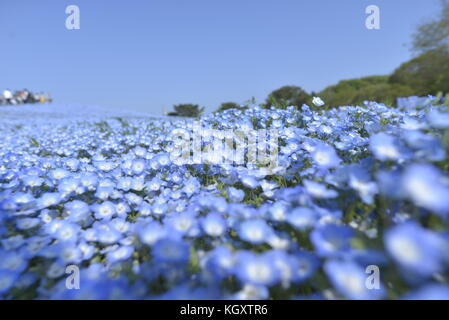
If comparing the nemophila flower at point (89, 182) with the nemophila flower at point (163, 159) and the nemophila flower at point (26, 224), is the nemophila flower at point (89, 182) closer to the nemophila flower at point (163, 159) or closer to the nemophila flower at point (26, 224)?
the nemophila flower at point (26, 224)

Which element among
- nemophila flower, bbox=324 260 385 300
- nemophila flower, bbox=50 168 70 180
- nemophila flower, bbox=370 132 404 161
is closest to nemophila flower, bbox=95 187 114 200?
nemophila flower, bbox=50 168 70 180

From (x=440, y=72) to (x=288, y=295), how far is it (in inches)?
834

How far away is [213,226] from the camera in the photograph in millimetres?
1185

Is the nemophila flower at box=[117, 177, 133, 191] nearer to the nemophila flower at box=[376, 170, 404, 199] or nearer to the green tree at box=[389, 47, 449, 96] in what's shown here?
the nemophila flower at box=[376, 170, 404, 199]

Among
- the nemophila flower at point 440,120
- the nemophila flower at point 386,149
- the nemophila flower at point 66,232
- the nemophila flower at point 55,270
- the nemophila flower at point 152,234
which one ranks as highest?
the nemophila flower at point 440,120

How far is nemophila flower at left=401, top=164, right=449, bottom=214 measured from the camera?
0.72 meters

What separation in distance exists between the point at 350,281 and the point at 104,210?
Answer: 1.41 metres

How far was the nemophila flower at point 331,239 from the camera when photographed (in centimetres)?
87

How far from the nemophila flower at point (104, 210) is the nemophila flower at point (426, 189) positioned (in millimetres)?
1525

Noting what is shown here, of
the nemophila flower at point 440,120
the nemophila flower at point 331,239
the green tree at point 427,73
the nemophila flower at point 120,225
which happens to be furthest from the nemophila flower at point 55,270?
the green tree at point 427,73

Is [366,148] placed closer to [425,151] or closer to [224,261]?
[425,151]

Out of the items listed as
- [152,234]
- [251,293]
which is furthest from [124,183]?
[251,293]

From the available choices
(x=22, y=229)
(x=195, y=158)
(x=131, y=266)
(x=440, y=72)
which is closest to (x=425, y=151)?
(x=131, y=266)

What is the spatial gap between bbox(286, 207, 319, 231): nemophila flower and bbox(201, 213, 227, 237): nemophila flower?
312 millimetres
